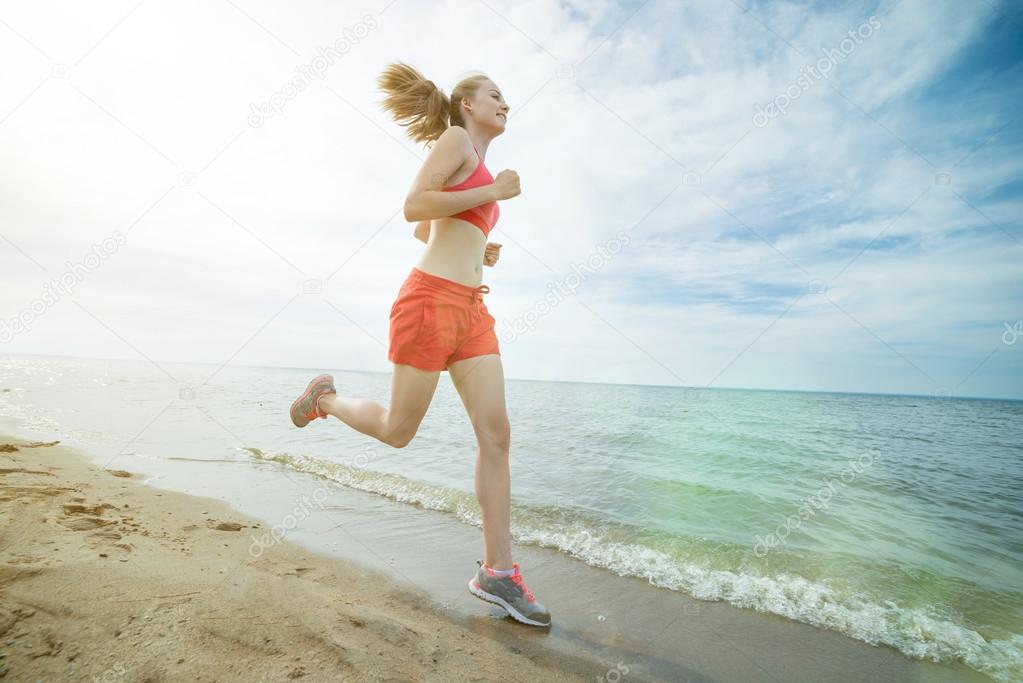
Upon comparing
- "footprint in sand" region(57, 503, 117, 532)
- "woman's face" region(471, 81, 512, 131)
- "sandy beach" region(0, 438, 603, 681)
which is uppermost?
"woman's face" region(471, 81, 512, 131)

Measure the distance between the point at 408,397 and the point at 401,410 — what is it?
0.09 metres

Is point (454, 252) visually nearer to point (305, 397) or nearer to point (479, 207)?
point (479, 207)

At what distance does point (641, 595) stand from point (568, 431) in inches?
361

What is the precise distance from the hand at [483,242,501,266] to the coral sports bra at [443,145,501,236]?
0.55 ft

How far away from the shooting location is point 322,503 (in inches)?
190

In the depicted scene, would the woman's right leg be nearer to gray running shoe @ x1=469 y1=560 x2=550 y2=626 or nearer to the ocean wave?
gray running shoe @ x1=469 y1=560 x2=550 y2=626

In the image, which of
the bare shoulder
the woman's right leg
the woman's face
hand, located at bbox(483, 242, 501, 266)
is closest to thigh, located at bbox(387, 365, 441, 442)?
the woman's right leg

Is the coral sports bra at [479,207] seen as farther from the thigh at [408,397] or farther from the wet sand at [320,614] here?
the wet sand at [320,614]

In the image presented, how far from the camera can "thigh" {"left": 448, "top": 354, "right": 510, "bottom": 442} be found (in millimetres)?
2527

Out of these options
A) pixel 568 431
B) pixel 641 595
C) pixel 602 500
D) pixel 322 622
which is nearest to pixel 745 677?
pixel 641 595

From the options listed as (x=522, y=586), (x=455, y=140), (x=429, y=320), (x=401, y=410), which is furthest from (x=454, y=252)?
(x=522, y=586)

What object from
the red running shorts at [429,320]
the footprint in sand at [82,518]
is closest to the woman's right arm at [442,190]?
the red running shorts at [429,320]

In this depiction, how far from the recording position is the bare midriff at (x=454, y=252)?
2.47 m

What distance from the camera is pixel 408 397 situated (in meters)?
2.47
